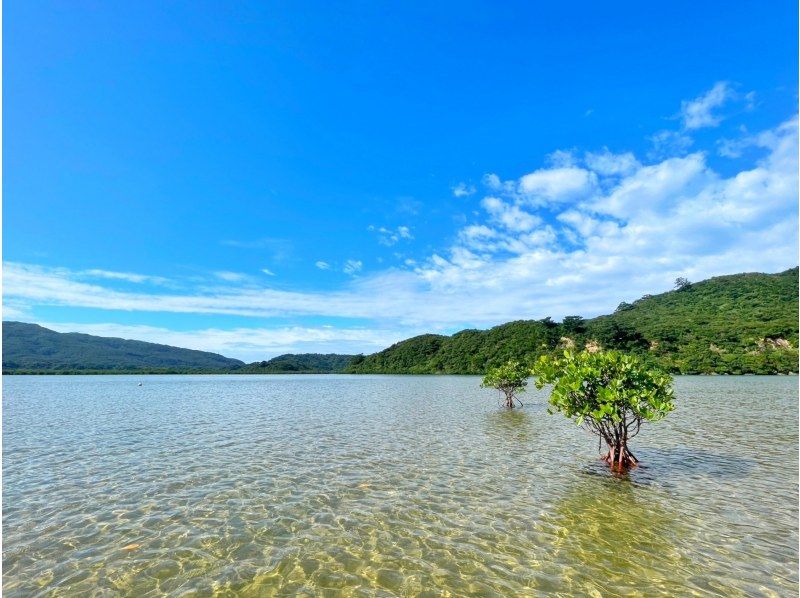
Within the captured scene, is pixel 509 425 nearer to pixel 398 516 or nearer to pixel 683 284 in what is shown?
pixel 398 516

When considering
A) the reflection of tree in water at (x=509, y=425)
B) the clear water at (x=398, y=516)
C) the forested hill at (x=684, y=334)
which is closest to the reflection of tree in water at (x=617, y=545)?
the clear water at (x=398, y=516)

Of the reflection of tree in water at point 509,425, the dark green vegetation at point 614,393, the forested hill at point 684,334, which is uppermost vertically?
the forested hill at point 684,334

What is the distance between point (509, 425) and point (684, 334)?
119168 mm

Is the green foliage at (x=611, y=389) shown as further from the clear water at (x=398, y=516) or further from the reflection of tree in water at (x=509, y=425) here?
the reflection of tree in water at (x=509, y=425)

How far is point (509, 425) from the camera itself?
30.7m

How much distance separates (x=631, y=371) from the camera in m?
16.8

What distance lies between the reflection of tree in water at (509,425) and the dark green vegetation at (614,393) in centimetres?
820

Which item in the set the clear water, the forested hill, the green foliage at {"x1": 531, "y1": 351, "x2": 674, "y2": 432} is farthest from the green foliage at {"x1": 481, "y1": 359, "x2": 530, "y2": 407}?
the forested hill

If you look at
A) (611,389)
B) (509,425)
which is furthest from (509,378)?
(611,389)

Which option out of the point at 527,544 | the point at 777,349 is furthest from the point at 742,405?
the point at 777,349

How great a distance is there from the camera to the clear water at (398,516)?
8609mm

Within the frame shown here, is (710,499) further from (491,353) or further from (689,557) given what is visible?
(491,353)

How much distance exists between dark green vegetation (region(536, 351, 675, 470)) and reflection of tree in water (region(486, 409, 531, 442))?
8200 mm

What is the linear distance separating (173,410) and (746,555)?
45.4 metres
